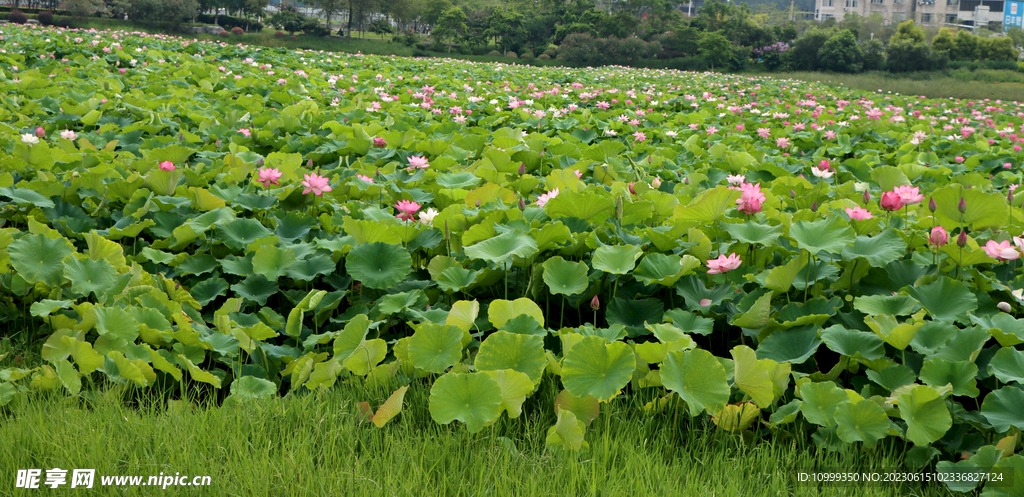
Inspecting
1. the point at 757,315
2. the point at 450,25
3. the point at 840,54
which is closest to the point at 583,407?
the point at 757,315

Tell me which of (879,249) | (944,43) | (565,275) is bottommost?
(565,275)

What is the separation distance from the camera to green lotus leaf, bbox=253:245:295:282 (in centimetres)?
210

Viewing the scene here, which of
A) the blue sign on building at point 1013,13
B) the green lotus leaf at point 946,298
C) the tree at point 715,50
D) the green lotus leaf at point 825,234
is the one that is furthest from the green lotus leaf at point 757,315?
the blue sign on building at point 1013,13

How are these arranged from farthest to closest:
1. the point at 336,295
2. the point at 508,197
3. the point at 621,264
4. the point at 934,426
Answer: the point at 508,197, the point at 336,295, the point at 621,264, the point at 934,426

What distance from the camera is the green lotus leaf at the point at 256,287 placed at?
83.0 inches

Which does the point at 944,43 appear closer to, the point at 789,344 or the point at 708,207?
the point at 708,207

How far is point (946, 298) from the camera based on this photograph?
1702 millimetres

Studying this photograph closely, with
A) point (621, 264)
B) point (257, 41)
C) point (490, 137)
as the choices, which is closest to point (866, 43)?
point (257, 41)

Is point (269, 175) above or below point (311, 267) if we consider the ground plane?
above

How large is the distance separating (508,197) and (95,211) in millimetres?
1904

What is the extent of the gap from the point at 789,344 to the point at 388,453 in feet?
3.71

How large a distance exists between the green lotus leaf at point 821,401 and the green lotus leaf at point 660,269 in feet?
1.81

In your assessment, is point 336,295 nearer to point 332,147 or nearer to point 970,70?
point 332,147

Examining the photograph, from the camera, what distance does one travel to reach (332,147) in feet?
12.5
